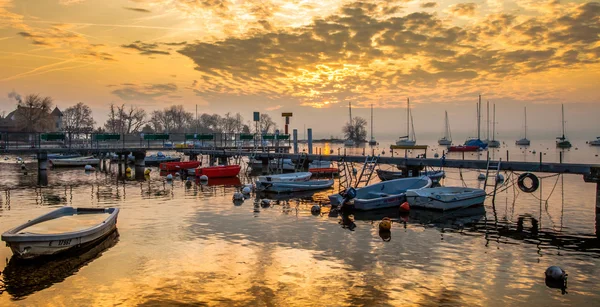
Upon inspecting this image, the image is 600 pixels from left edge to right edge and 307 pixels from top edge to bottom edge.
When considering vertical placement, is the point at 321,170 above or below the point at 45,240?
above

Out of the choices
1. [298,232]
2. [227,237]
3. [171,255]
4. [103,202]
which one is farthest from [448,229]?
[103,202]

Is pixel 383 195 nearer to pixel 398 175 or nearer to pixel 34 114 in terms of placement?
pixel 398 175

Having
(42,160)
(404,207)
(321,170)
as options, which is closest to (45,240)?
(404,207)

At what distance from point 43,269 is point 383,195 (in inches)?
799

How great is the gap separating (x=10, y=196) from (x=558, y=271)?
120 feet

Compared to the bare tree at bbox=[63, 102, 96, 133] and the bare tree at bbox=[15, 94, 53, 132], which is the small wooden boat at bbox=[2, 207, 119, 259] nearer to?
the bare tree at bbox=[15, 94, 53, 132]

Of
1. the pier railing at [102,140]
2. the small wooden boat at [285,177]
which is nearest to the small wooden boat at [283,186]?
the small wooden boat at [285,177]

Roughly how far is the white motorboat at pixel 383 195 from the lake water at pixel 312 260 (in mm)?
930

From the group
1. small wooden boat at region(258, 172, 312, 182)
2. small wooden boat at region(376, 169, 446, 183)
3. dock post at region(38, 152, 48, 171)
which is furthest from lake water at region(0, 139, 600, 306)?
dock post at region(38, 152, 48, 171)

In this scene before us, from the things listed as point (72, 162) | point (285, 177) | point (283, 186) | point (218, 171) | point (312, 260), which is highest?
point (72, 162)

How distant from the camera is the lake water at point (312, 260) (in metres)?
12.5

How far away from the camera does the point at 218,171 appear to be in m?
47.6

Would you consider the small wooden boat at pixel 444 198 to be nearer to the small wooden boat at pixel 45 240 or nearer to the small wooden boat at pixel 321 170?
the small wooden boat at pixel 45 240

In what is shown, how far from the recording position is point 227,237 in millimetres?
19594
